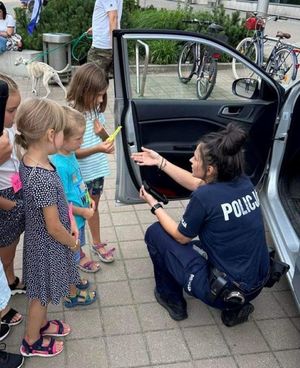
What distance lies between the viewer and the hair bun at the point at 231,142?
2332 millimetres

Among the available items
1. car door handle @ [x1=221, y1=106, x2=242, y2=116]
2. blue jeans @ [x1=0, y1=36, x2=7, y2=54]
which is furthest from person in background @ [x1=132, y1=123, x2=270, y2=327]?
blue jeans @ [x1=0, y1=36, x2=7, y2=54]

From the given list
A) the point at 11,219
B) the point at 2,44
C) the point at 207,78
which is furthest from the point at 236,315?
the point at 2,44

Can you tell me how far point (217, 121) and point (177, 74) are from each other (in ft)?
19.7

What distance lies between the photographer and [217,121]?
3260mm

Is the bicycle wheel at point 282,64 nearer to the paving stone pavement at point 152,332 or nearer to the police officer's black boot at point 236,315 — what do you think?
the paving stone pavement at point 152,332

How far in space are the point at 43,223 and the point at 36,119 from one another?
52 centimetres

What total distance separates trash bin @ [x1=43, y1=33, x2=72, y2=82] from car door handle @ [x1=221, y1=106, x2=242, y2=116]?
5.29 metres

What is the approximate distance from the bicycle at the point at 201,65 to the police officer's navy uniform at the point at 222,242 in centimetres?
491

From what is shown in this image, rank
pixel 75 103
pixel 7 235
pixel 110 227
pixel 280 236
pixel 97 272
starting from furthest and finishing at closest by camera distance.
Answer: pixel 110 227 → pixel 97 272 → pixel 280 236 → pixel 75 103 → pixel 7 235

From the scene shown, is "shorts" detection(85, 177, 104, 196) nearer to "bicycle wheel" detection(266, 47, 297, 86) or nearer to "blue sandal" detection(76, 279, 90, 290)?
"blue sandal" detection(76, 279, 90, 290)

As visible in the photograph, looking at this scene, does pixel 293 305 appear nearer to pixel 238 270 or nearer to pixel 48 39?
pixel 238 270

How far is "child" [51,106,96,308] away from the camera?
2.29m

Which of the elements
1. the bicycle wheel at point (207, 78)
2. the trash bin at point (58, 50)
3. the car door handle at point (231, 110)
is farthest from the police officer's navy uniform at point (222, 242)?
the trash bin at point (58, 50)

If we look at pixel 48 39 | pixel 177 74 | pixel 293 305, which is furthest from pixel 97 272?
pixel 177 74
